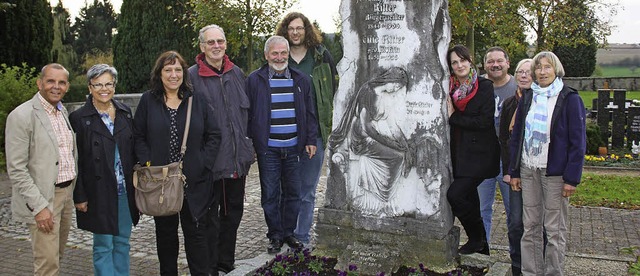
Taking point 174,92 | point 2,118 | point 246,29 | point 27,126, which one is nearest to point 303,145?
point 174,92

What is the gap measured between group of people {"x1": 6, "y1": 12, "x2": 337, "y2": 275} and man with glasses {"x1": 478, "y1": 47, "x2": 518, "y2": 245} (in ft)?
5.08

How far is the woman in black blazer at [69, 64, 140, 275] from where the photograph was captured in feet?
15.1

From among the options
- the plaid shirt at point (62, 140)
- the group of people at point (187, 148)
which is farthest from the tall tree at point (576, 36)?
the plaid shirt at point (62, 140)

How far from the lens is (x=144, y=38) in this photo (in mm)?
19703

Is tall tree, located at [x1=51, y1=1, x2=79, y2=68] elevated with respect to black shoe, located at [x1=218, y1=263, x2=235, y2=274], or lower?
elevated

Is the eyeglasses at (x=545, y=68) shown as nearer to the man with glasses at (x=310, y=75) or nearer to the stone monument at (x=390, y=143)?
the stone monument at (x=390, y=143)

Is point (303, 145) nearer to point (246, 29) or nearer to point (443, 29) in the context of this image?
point (443, 29)

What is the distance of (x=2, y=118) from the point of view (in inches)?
453

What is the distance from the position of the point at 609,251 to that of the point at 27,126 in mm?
5686

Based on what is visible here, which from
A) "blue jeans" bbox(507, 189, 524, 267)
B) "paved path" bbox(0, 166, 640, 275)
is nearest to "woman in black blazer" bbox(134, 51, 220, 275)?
"paved path" bbox(0, 166, 640, 275)

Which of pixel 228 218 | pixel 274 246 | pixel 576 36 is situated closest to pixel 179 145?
pixel 228 218

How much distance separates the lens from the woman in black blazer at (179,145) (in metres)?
4.75

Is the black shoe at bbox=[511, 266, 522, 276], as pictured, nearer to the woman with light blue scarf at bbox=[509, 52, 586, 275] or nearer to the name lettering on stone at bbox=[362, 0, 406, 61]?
the woman with light blue scarf at bbox=[509, 52, 586, 275]

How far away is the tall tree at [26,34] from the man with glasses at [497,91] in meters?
13.1
